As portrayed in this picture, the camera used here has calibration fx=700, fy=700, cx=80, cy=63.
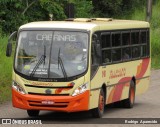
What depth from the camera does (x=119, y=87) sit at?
64.7 ft

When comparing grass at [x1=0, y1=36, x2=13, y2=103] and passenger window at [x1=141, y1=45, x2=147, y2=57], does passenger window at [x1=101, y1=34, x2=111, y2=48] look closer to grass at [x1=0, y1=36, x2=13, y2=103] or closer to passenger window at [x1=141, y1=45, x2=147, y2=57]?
passenger window at [x1=141, y1=45, x2=147, y2=57]

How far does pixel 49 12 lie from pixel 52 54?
77.1 feet

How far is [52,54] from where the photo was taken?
55.1 feet

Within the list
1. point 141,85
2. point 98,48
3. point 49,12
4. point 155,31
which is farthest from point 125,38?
point 155,31

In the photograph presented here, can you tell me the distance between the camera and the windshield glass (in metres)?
16.7

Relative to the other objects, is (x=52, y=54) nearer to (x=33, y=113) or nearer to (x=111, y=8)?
(x=33, y=113)

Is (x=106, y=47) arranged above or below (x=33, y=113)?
above

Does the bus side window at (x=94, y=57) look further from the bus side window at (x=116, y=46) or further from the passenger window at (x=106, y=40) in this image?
the bus side window at (x=116, y=46)

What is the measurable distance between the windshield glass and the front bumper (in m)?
0.53

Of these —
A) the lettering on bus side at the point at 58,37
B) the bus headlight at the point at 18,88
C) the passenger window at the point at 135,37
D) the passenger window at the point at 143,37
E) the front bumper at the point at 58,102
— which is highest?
the lettering on bus side at the point at 58,37

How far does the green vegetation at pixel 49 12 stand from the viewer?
25.3 meters

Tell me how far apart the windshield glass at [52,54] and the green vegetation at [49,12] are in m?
4.56

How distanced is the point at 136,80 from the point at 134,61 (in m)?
0.79

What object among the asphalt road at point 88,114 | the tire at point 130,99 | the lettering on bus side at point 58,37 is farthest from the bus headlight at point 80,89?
the tire at point 130,99
